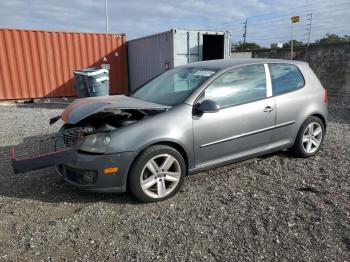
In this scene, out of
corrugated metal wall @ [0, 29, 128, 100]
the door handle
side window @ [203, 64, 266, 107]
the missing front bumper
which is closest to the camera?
the missing front bumper

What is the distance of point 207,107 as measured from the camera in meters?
3.70

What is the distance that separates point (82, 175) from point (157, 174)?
0.81m

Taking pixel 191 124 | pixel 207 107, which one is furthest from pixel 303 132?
pixel 191 124

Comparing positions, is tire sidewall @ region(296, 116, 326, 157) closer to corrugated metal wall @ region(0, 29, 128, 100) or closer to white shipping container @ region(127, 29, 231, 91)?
white shipping container @ region(127, 29, 231, 91)

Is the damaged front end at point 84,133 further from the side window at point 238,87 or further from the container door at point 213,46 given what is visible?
the container door at point 213,46

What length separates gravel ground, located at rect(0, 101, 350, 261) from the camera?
2.76 metres

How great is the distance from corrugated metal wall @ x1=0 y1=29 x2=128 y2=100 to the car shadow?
27.5ft

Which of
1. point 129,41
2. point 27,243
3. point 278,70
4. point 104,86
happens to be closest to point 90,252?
point 27,243

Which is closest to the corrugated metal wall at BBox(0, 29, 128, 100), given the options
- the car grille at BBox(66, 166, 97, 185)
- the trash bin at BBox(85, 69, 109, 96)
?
the trash bin at BBox(85, 69, 109, 96)

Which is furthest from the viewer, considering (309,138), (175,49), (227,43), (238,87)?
(227,43)

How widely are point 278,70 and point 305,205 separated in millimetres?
2031

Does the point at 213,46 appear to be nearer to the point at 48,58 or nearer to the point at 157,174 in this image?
the point at 48,58

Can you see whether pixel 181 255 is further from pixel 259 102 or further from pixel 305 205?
pixel 259 102

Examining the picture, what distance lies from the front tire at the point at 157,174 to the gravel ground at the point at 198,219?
0.13 meters
